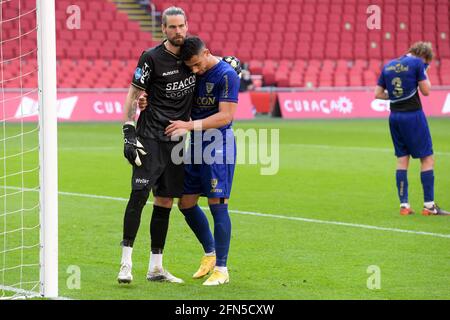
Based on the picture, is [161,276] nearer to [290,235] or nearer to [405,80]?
[290,235]

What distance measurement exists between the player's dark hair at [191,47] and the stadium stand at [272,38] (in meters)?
21.3

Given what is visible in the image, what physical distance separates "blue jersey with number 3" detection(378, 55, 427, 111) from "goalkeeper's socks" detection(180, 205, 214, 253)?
13.9ft

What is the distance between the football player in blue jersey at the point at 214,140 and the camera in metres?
7.07

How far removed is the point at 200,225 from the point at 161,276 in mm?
669

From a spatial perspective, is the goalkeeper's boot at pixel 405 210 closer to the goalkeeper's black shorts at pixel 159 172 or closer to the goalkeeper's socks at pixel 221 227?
the goalkeeper's socks at pixel 221 227

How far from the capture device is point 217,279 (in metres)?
7.03

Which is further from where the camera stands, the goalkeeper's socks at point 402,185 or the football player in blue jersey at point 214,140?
the goalkeeper's socks at point 402,185

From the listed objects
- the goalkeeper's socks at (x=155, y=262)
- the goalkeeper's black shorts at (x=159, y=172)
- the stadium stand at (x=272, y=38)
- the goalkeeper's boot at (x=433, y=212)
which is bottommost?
the goalkeeper's socks at (x=155, y=262)

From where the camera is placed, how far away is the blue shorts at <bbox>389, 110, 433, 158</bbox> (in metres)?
11.0

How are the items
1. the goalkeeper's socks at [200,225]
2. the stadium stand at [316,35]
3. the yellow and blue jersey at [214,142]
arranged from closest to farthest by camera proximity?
the yellow and blue jersey at [214,142]
the goalkeeper's socks at [200,225]
the stadium stand at [316,35]

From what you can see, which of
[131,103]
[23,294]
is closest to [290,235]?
[131,103]

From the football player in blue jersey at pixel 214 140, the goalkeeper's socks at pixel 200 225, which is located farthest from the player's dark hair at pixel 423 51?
the goalkeeper's socks at pixel 200 225

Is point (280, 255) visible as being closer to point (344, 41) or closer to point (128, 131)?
point (128, 131)

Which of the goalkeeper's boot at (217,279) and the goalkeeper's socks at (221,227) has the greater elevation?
the goalkeeper's socks at (221,227)
